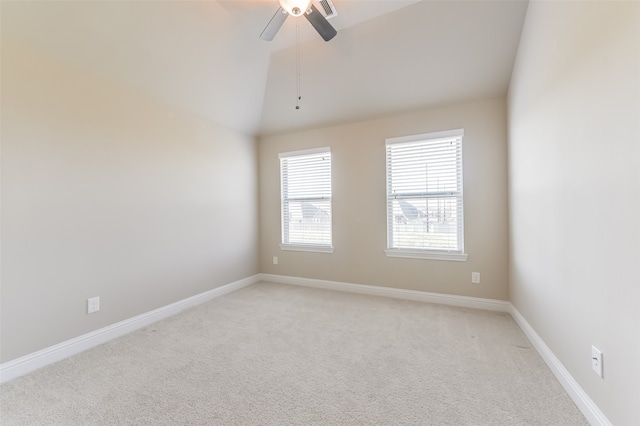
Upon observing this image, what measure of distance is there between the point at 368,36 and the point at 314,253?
274 cm

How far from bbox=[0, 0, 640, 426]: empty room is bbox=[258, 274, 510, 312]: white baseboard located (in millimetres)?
27

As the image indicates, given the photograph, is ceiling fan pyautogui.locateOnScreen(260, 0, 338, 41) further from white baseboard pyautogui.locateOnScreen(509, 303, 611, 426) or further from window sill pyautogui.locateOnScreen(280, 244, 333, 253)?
white baseboard pyautogui.locateOnScreen(509, 303, 611, 426)

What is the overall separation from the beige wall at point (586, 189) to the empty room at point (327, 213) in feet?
0.05

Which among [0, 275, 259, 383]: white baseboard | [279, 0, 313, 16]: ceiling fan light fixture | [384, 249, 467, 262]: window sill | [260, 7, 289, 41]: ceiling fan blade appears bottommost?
[0, 275, 259, 383]: white baseboard

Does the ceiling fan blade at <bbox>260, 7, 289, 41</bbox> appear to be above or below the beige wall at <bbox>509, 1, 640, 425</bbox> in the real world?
above

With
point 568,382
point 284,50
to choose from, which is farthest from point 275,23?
point 568,382

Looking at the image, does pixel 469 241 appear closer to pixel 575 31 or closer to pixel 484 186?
pixel 484 186

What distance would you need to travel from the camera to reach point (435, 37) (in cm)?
253

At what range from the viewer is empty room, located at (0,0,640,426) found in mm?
1430

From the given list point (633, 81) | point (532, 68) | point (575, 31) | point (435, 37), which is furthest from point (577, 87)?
point (435, 37)

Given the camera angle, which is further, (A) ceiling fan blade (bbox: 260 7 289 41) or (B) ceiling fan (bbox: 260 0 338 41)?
(A) ceiling fan blade (bbox: 260 7 289 41)

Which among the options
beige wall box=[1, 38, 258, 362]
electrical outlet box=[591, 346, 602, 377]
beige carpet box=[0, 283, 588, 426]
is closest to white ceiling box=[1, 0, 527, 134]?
beige wall box=[1, 38, 258, 362]

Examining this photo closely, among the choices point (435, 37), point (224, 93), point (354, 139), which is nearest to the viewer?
point (435, 37)

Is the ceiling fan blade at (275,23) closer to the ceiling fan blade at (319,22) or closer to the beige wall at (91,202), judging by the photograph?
the ceiling fan blade at (319,22)
